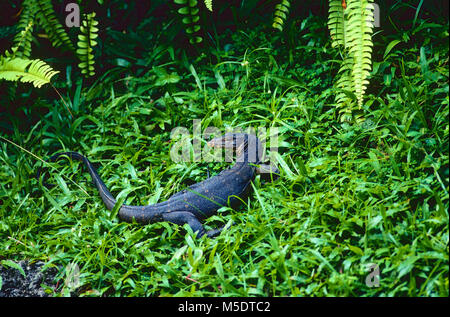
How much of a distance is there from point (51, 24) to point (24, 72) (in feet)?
3.15

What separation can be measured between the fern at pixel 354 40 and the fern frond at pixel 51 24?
348 centimetres

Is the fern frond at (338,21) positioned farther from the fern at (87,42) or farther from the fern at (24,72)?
the fern at (24,72)

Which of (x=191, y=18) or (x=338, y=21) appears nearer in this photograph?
(x=338, y=21)

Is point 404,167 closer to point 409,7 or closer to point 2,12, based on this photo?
point 409,7

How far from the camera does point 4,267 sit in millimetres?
4000

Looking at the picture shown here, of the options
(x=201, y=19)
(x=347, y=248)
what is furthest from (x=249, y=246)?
(x=201, y=19)

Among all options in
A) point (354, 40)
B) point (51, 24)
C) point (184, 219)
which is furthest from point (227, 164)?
point (51, 24)

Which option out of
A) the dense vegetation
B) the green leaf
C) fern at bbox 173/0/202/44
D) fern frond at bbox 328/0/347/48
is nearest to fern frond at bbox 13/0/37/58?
the dense vegetation

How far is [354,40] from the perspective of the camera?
166 inches

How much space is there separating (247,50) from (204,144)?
1481 mm

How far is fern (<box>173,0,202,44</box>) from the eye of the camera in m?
5.11

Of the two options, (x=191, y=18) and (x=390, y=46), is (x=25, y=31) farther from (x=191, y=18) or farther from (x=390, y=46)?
(x=390, y=46)

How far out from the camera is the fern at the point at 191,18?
5105mm

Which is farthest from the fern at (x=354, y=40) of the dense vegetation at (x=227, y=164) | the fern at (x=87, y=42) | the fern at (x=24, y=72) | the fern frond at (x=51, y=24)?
the fern frond at (x=51, y=24)
